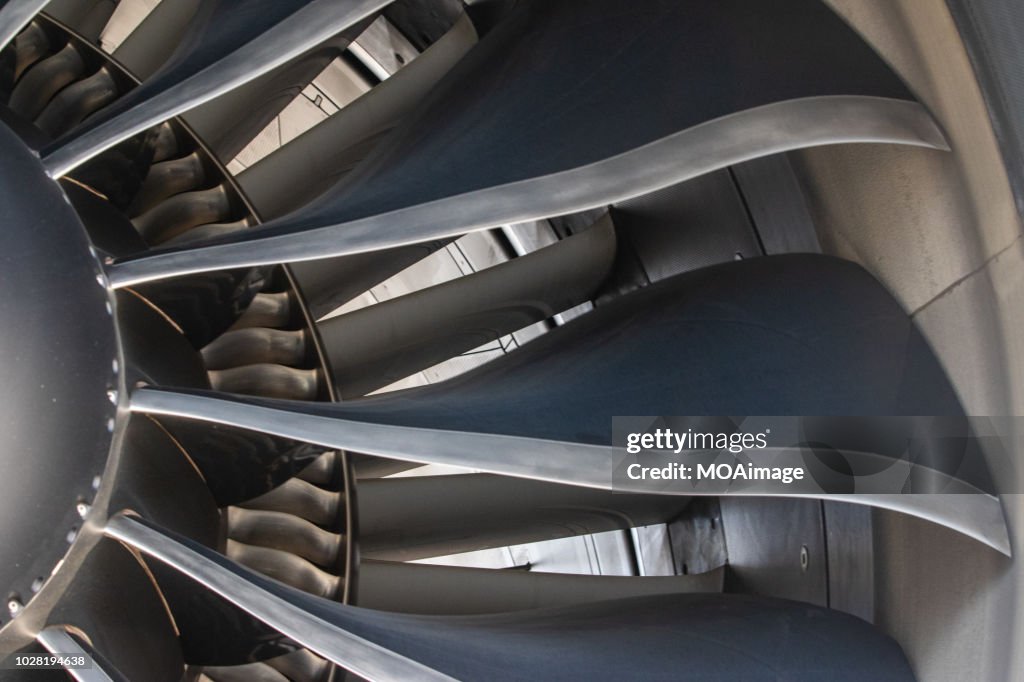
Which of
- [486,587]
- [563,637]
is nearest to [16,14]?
[563,637]

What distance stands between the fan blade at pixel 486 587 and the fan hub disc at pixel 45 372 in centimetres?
57

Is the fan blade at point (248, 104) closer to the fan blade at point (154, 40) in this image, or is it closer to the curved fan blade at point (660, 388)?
the fan blade at point (154, 40)

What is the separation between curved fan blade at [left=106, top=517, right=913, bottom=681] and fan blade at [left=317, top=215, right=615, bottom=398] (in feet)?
2.18

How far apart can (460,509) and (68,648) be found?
0.73 meters

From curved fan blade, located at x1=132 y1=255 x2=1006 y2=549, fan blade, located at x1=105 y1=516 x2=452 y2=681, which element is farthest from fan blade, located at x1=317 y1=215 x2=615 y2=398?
fan blade, located at x1=105 y1=516 x2=452 y2=681

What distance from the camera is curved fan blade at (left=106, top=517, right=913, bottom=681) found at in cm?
112

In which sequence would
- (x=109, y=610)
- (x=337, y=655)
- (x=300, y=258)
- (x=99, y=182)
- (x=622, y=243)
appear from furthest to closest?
(x=622, y=243) → (x=99, y=182) → (x=109, y=610) → (x=300, y=258) → (x=337, y=655)

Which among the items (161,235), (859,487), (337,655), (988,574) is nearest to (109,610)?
(337,655)

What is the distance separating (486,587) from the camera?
6.01 feet

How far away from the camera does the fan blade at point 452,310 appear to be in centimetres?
191

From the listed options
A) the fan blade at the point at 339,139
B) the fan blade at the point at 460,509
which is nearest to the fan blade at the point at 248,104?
the fan blade at the point at 339,139

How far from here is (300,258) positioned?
1.21 meters

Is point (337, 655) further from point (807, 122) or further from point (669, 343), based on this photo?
point (807, 122)

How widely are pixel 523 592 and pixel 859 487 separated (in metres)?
0.76
